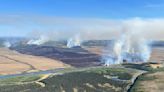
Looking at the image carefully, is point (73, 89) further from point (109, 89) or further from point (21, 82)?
point (21, 82)

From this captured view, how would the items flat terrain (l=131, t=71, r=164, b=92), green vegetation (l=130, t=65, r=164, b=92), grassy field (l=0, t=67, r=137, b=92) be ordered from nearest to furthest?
flat terrain (l=131, t=71, r=164, b=92) → green vegetation (l=130, t=65, r=164, b=92) → grassy field (l=0, t=67, r=137, b=92)

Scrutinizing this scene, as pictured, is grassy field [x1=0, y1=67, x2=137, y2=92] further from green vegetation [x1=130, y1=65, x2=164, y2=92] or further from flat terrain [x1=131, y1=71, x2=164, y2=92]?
flat terrain [x1=131, y1=71, x2=164, y2=92]

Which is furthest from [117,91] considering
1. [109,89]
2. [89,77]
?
[89,77]

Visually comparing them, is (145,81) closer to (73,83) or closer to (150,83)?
(150,83)

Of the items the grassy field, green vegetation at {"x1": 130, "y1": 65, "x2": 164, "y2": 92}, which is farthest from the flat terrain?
the grassy field

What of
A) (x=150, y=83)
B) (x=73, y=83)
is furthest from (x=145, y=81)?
(x=73, y=83)

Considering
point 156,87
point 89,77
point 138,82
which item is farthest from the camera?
point 89,77

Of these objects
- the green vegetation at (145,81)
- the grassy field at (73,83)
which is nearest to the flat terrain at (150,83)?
the green vegetation at (145,81)

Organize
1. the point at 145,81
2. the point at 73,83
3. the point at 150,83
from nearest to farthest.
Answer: the point at 150,83, the point at 73,83, the point at 145,81
